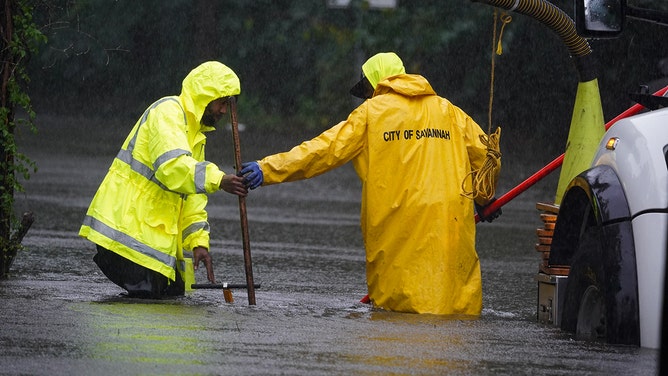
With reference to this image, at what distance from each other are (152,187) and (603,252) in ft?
10.2

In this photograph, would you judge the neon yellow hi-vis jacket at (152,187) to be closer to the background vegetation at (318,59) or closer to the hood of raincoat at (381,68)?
the hood of raincoat at (381,68)

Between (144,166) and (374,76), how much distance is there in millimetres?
1491

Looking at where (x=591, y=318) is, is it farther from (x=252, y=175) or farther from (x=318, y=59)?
(x=318, y=59)

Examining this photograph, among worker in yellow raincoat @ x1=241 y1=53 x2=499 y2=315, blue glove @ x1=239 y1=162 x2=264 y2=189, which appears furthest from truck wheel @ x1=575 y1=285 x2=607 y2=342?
blue glove @ x1=239 y1=162 x2=264 y2=189

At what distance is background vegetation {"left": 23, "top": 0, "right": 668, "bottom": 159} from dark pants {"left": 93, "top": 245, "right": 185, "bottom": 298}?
1164cm

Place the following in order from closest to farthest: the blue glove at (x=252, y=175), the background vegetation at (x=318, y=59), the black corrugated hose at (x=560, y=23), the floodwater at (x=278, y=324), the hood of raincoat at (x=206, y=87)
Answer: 1. the floodwater at (x=278, y=324)
2. the black corrugated hose at (x=560, y=23)
3. the blue glove at (x=252, y=175)
4. the hood of raincoat at (x=206, y=87)
5. the background vegetation at (x=318, y=59)

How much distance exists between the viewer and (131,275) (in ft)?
28.1

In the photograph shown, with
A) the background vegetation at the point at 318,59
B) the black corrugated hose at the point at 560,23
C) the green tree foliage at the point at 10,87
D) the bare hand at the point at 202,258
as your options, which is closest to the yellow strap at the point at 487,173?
the black corrugated hose at the point at 560,23

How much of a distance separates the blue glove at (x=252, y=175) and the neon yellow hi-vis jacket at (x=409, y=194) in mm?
46

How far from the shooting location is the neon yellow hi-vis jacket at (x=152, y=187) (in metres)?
8.48

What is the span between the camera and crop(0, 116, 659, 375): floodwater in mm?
6027


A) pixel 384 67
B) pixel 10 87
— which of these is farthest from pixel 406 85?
pixel 10 87

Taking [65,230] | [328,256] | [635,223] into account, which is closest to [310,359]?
[635,223]

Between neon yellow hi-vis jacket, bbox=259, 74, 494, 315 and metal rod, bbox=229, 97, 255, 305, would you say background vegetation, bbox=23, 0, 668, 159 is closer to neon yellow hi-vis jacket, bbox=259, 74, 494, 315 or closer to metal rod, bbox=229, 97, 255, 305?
neon yellow hi-vis jacket, bbox=259, 74, 494, 315
